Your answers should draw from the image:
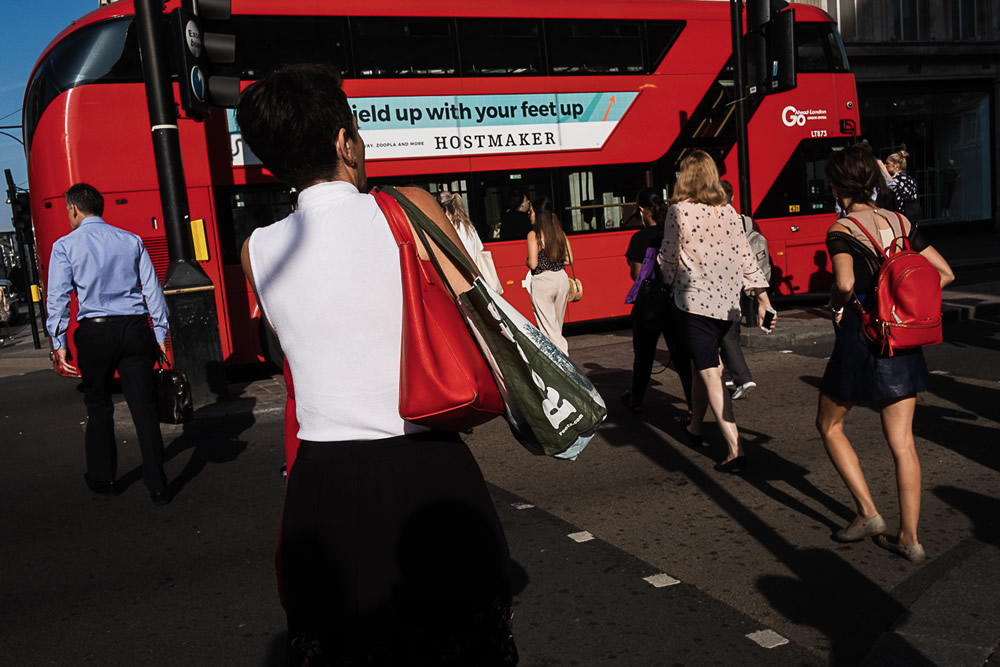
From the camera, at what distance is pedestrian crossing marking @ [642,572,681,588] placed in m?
3.69

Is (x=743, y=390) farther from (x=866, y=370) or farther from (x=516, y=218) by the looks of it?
(x=516, y=218)

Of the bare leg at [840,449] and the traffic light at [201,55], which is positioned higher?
the traffic light at [201,55]

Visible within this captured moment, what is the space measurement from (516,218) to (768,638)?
323 inches

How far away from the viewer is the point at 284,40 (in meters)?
9.80

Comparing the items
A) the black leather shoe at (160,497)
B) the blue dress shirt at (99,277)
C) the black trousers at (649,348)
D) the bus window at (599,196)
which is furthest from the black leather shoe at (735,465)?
the bus window at (599,196)

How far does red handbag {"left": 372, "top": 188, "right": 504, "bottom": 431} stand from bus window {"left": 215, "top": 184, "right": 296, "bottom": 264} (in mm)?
8486

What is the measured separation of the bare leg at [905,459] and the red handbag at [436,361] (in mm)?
2722

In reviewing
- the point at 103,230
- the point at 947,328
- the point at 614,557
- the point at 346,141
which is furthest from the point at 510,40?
the point at 346,141

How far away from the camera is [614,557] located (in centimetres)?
403

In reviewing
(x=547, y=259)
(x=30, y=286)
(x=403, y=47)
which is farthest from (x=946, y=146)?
(x=30, y=286)

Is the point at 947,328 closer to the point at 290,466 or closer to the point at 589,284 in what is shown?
the point at 589,284

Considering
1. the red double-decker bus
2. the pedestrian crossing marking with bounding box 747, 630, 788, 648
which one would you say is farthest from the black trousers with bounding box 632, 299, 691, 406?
the red double-decker bus

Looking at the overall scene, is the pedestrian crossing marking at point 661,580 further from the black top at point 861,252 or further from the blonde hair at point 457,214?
the blonde hair at point 457,214

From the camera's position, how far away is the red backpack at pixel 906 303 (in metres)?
3.65
